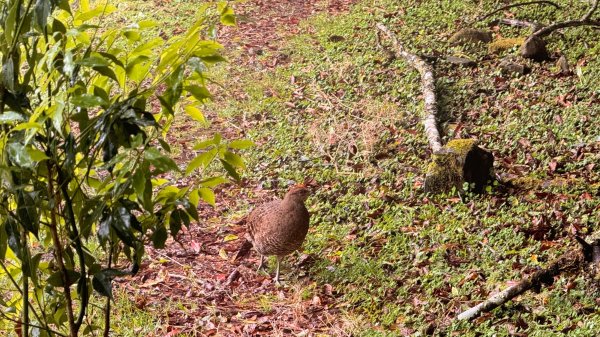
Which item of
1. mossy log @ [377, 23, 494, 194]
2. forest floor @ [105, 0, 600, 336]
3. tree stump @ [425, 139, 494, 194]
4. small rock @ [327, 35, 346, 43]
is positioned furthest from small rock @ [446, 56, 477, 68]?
tree stump @ [425, 139, 494, 194]

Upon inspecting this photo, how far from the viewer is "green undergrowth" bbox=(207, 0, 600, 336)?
18.2 ft

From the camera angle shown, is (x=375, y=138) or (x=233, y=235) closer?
(x=233, y=235)

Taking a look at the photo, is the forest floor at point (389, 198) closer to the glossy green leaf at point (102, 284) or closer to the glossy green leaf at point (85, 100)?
the glossy green leaf at point (102, 284)

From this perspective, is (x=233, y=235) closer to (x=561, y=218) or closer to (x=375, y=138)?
(x=375, y=138)

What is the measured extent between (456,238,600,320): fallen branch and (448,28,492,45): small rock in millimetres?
5186

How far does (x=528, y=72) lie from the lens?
29.4 ft

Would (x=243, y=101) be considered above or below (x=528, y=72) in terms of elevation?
below

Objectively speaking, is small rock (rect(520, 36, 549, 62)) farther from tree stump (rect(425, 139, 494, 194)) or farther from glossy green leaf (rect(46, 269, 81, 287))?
glossy green leaf (rect(46, 269, 81, 287))

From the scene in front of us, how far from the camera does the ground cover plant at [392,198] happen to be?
5609 millimetres

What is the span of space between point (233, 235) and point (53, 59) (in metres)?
5.17

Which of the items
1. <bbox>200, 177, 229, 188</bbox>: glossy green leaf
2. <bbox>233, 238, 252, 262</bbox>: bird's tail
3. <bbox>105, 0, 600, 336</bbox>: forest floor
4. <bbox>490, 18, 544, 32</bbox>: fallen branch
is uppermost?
<bbox>200, 177, 229, 188</bbox>: glossy green leaf

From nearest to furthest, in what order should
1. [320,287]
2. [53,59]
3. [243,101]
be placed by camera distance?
[53,59]
[320,287]
[243,101]

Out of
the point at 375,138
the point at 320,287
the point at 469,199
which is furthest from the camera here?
the point at 375,138

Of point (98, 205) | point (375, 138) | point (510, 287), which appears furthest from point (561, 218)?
point (98, 205)
